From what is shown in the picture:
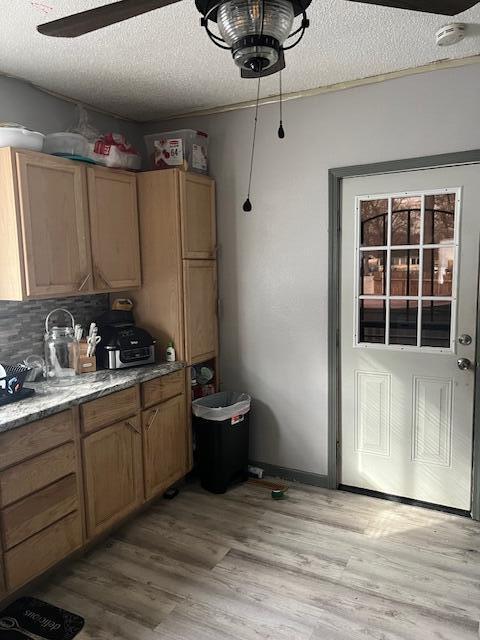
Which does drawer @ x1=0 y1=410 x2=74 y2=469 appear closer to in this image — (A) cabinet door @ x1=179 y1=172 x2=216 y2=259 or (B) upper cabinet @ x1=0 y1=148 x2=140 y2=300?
(B) upper cabinet @ x1=0 y1=148 x2=140 y2=300

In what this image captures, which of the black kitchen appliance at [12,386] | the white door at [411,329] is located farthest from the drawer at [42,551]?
the white door at [411,329]

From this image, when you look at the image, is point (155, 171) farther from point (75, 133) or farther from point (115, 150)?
point (75, 133)

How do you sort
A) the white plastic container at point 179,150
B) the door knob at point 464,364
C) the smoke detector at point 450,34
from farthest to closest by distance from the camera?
the white plastic container at point 179,150 < the door knob at point 464,364 < the smoke detector at point 450,34

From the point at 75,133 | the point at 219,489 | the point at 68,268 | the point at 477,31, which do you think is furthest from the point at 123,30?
the point at 219,489

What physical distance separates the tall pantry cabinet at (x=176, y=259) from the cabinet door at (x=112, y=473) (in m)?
0.57

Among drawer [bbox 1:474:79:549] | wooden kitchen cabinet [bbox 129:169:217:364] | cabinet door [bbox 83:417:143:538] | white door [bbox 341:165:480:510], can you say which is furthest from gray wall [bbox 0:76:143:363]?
white door [bbox 341:165:480:510]

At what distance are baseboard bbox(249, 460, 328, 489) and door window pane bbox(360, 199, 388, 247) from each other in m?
1.56

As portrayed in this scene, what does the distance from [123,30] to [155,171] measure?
94cm

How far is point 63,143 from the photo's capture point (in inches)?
102

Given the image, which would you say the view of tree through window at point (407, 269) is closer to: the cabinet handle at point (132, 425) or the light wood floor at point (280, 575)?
the light wood floor at point (280, 575)

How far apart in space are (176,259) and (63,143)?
2.94 ft

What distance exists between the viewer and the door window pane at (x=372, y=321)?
2.88 metres

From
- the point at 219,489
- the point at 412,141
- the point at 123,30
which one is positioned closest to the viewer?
the point at 123,30

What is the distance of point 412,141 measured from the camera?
8.73 ft
